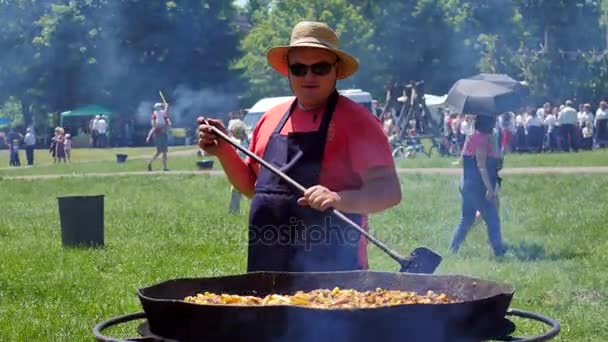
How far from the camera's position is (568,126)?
2969 cm

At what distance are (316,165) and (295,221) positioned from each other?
0.79 feet

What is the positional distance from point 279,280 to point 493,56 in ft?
16.2

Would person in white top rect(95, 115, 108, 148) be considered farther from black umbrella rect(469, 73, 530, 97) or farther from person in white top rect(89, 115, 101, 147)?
black umbrella rect(469, 73, 530, 97)

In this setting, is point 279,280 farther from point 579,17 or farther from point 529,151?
point 529,151

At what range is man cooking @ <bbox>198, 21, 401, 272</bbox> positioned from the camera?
4059 millimetres

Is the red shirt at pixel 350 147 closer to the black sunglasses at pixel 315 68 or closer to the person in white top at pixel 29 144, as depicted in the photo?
the black sunglasses at pixel 315 68

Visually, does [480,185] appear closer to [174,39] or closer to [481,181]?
[481,181]

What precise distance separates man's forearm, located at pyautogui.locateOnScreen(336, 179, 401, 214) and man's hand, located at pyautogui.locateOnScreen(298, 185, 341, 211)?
0.22 m

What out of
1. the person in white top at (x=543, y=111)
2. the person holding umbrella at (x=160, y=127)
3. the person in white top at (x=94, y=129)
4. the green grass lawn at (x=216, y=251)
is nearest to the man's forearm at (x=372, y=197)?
the green grass lawn at (x=216, y=251)

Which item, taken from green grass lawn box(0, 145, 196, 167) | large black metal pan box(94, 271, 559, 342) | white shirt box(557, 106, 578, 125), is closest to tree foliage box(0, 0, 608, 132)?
large black metal pan box(94, 271, 559, 342)

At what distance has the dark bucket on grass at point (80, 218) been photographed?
1104 centimetres

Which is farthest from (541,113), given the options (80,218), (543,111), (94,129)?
(80,218)

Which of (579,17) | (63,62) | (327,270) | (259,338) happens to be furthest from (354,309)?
(63,62)

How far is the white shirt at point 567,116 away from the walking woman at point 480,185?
1892 centimetres
